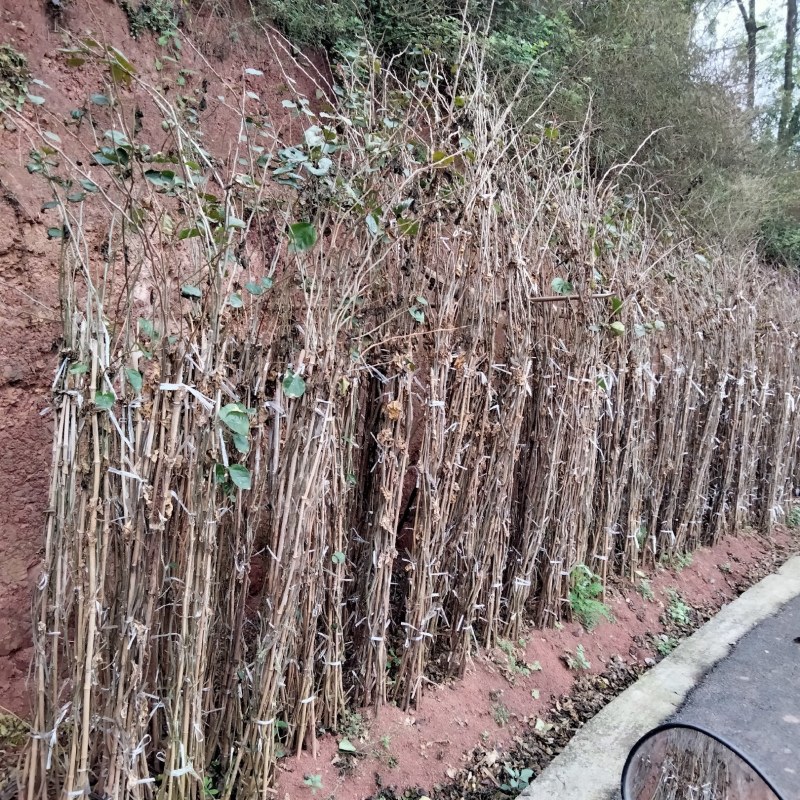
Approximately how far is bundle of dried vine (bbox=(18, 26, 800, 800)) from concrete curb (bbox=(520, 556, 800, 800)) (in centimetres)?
58

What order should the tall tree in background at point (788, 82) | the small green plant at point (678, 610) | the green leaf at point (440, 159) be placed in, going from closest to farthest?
the green leaf at point (440, 159)
the small green plant at point (678, 610)
the tall tree in background at point (788, 82)

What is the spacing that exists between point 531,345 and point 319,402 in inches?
51.4

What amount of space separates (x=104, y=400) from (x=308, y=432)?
23.6 inches

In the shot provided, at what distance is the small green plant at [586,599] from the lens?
326 cm

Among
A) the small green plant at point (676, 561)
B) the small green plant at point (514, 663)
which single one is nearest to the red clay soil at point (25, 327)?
the small green plant at point (514, 663)

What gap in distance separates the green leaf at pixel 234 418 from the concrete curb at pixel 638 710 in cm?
179

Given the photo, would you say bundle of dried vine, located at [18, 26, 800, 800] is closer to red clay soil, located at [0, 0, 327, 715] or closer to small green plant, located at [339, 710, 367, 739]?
small green plant, located at [339, 710, 367, 739]

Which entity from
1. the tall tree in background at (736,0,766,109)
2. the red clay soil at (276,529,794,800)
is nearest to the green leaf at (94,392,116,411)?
the red clay soil at (276,529,794,800)

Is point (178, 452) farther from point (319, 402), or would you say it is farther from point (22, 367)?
point (22, 367)

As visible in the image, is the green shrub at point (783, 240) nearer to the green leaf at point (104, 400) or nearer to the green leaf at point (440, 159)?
the green leaf at point (440, 159)

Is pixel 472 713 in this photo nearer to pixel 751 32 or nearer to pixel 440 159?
pixel 440 159

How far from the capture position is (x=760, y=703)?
9.24ft

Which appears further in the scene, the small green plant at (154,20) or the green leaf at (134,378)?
the small green plant at (154,20)

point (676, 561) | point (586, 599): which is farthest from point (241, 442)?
point (676, 561)
